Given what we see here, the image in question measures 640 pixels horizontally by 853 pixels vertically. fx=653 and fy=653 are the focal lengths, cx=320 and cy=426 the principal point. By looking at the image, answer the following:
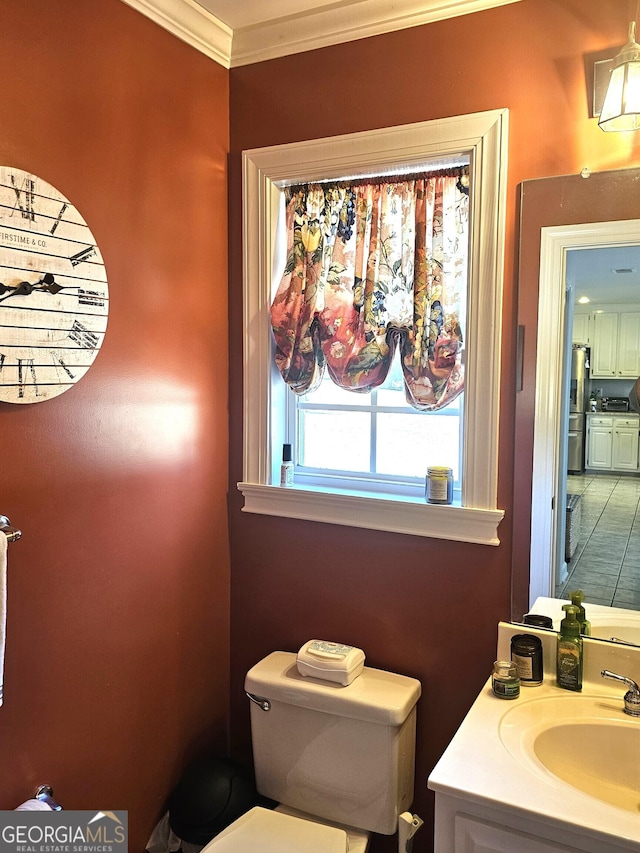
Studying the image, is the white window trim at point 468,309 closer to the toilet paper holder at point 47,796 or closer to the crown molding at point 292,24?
the crown molding at point 292,24

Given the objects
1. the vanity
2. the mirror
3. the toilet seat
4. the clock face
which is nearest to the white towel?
the clock face

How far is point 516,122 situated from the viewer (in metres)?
1.62

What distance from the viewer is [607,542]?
1.54 m

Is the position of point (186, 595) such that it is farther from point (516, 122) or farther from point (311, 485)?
point (516, 122)

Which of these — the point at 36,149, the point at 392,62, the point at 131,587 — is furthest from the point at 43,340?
→ the point at 392,62

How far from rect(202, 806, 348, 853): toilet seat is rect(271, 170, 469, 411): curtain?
3.67 feet

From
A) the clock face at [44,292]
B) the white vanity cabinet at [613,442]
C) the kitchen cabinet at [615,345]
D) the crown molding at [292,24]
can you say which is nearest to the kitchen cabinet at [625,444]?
the white vanity cabinet at [613,442]

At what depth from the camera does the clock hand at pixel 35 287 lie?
1342 millimetres

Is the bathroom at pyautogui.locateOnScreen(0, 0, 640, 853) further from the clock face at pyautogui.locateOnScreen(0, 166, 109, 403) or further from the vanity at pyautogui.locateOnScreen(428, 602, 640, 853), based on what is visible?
the vanity at pyautogui.locateOnScreen(428, 602, 640, 853)

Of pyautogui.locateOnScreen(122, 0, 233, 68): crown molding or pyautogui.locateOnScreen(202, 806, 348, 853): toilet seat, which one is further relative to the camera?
pyautogui.locateOnScreen(122, 0, 233, 68): crown molding

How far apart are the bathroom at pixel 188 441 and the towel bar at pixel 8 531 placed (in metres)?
0.05

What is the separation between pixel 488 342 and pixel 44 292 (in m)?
1.06

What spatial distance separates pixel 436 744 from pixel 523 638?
480 mm

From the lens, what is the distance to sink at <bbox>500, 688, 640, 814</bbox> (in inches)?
51.8
